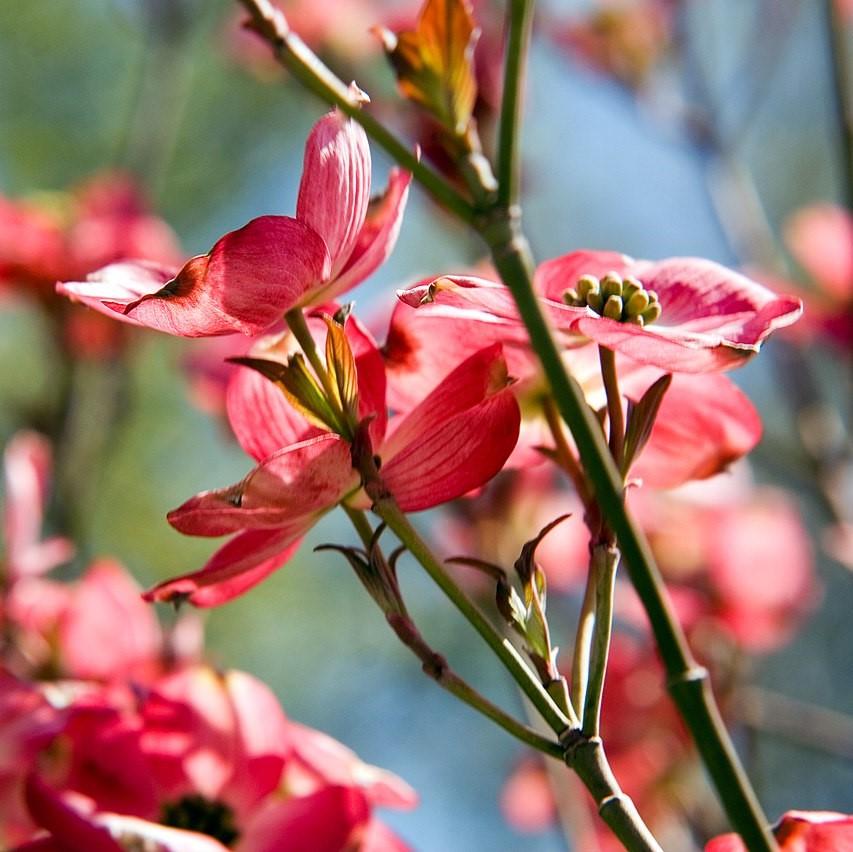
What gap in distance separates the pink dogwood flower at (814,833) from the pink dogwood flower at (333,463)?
0.44 ft

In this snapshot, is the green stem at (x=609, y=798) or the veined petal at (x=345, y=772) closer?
the green stem at (x=609, y=798)

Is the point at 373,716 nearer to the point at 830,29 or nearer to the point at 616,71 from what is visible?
the point at 616,71

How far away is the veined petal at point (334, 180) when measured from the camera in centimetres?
36

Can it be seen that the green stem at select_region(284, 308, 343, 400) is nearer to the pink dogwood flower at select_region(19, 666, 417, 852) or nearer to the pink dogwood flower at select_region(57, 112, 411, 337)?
the pink dogwood flower at select_region(57, 112, 411, 337)

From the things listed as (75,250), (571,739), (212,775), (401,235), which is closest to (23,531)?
(212,775)

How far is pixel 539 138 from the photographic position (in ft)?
8.25

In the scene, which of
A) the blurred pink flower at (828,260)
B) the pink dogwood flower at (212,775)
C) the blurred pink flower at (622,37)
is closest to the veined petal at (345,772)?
the pink dogwood flower at (212,775)

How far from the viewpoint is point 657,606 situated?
0.91 ft

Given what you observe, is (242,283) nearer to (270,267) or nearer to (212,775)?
(270,267)

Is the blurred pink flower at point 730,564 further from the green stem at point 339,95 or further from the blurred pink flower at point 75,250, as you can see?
the green stem at point 339,95

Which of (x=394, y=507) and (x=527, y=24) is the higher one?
(x=527, y=24)

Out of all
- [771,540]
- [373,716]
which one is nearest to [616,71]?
[771,540]

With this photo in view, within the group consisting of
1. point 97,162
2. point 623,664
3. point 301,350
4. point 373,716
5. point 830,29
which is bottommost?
point 373,716

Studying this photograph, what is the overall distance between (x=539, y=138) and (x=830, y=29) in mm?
1654
